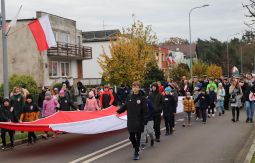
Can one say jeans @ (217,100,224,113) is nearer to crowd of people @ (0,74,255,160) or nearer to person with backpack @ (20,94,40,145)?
crowd of people @ (0,74,255,160)

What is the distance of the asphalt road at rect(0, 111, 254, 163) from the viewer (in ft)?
38.3

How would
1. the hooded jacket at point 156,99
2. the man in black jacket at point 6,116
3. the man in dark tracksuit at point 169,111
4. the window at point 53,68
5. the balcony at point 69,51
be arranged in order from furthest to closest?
the window at point 53,68 → the balcony at point 69,51 → the man in dark tracksuit at point 169,111 → the hooded jacket at point 156,99 → the man in black jacket at point 6,116

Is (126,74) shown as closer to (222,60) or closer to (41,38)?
(41,38)

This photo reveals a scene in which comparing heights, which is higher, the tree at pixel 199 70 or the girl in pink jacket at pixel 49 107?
the tree at pixel 199 70

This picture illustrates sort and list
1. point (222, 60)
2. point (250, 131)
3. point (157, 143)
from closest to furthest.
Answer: point (157, 143), point (250, 131), point (222, 60)

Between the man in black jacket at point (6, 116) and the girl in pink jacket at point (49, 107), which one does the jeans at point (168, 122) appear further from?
the man in black jacket at point (6, 116)

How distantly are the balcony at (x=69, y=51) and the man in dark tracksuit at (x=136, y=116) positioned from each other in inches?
1239

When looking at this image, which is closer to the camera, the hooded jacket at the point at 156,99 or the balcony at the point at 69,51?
the hooded jacket at the point at 156,99

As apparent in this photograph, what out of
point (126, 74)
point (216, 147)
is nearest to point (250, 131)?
point (216, 147)

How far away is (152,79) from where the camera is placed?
41.5 m

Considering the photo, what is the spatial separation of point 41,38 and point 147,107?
8.57 metres

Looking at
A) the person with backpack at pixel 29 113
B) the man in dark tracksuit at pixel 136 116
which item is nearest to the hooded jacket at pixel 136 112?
the man in dark tracksuit at pixel 136 116

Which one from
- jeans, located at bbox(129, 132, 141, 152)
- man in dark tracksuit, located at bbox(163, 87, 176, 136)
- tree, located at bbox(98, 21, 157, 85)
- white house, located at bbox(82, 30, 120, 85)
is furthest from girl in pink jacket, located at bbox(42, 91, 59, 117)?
white house, located at bbox(82, 30, 120, 85)

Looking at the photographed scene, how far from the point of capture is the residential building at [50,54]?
41031mm
